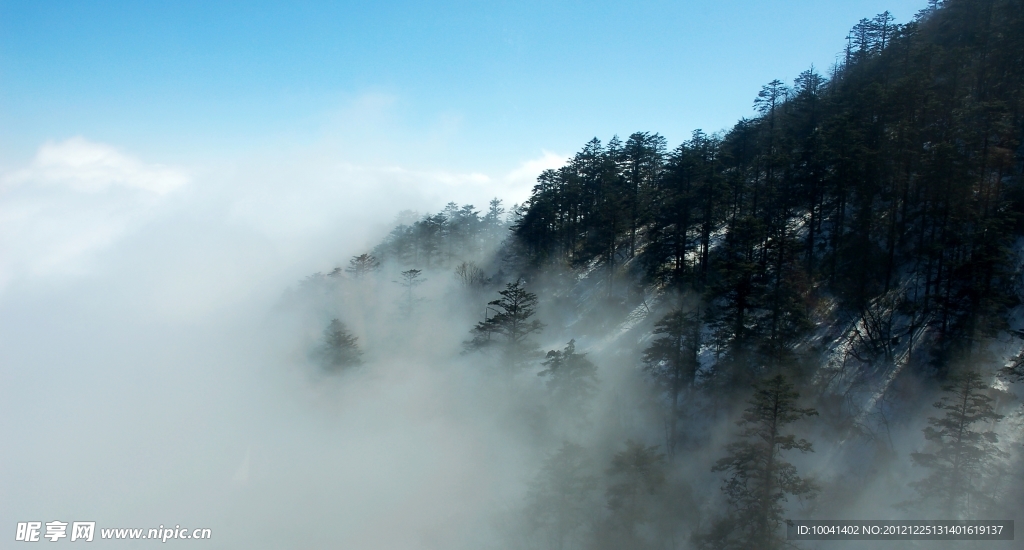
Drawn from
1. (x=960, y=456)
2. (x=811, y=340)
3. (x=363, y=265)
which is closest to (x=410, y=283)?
(x=363, y=265)

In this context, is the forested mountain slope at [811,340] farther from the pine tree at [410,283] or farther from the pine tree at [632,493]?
the pine tree at [410,283]

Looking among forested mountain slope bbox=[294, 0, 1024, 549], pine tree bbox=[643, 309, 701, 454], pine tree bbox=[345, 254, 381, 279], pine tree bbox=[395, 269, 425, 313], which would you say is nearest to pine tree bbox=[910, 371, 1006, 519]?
forested mountain slope bbox=[294, 0, 1024, 549]

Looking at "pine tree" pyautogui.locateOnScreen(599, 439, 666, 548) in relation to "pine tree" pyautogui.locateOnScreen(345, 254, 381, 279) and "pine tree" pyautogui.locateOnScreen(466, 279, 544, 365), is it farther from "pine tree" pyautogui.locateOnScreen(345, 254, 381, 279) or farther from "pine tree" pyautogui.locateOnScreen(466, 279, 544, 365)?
"pine tree" pyautogui.locateOnScreen(345, 254, 381, 279)

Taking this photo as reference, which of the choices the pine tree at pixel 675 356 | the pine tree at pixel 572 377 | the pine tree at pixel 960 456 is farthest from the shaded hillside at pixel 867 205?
the pine tree at pixel 572 377

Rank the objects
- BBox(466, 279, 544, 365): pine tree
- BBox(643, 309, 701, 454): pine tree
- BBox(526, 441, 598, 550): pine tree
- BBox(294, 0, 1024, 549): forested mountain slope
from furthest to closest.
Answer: BBox(466, 279, 544, 365): pine tree
BBox(643, 309, 701, 454): pine tree
BBox(526, 441, 598, 550): pine tree
BBox(294, 0, 1024, 549): forested mountain slope

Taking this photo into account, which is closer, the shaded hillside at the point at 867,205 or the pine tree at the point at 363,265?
the shaded hillside at the point at 867,205

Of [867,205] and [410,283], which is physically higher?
[867,205]

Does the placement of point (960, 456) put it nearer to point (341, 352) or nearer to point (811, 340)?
point (811, 340)

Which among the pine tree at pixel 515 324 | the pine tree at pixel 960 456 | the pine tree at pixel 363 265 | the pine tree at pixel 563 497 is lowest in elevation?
the pine tree at pixel 563 497
